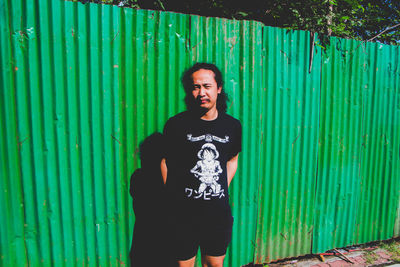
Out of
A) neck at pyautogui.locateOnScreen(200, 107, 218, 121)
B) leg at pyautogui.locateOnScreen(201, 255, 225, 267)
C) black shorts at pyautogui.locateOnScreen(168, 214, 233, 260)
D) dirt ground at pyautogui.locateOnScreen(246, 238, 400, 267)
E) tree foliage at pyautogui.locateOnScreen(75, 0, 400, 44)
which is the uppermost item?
tree foliage at pyautogui.locateOnScreen(75, 0, 400, 44)

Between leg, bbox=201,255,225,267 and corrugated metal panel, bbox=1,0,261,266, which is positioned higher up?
corrugated metal panel, bbox=1,0,261,266

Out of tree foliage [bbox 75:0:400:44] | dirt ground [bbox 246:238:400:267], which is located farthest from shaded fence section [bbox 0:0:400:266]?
tree foliage [bbox 75:0:400:44]

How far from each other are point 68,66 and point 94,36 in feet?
1.12

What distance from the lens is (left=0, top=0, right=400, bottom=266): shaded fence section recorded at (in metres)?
2.12

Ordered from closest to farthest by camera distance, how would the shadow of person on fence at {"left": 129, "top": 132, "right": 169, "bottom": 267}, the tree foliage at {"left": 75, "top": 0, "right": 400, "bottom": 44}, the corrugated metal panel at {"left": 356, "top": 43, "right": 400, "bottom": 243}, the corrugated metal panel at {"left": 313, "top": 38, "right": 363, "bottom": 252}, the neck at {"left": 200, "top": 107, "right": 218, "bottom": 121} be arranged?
the neck at {"left": 200, "top": 107, "right": 218, "bottom": 121} → the shadow of person on fence at {"left": 129, "top": 132, "right": 169, "bottom": 267} → the corrugated metal panel at {"left": 313, "top": 38, "right": 363, "bottom": 252} → the corrugated metal panel at {"left": 356, "top": 43, "right": 400, "bottom": 243} → the tree foliage at {"left": 75, "top": 0, "right": 400, "bottom": 44}

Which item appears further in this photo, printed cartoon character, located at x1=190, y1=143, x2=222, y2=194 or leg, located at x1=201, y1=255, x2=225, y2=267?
leg, located at x1=201, y1=255, x2=225, y2=267

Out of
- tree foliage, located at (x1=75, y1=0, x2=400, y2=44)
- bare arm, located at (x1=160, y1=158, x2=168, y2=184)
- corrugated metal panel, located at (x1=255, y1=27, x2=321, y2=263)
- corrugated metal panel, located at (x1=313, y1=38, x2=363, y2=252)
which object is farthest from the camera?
tree foliage, located at (x1=75, y1=0, x2=400, y2=44)

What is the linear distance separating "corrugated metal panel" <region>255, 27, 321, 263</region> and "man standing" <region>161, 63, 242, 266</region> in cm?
86

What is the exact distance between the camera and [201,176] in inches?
78.7

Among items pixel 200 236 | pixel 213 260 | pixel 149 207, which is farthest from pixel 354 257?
pixel 149 207

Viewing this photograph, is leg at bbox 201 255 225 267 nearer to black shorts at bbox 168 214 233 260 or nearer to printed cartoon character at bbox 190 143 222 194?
black shorts at bbox 168 214 233 260

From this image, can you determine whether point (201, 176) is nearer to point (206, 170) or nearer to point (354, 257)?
point (206, 170)

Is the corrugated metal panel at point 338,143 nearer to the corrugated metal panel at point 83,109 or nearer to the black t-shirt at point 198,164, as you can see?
the corrugated metal panel at point 83,109

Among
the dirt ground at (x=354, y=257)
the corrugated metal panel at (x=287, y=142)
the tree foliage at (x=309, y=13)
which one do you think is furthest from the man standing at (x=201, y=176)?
the tree foliage at (x=309, y=13)
